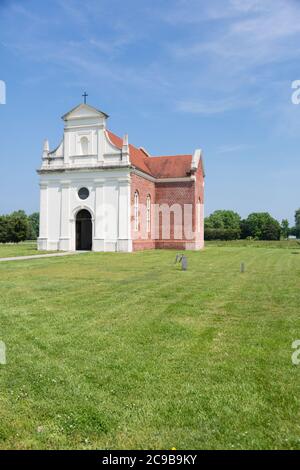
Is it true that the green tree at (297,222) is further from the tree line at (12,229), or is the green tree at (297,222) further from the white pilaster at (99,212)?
the white pilaster at (99,212)

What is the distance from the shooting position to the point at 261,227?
9719cm

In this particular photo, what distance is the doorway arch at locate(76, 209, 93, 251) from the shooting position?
32375 mm

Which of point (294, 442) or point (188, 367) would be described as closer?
point (294, 442)

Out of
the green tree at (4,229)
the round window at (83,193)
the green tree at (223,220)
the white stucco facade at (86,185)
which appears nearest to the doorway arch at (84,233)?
the white stucco facade at (86,185)

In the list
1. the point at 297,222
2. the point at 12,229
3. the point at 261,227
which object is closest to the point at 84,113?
the point at 12,229

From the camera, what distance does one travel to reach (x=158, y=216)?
3659 cm

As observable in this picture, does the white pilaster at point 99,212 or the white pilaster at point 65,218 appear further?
Answer: the white pilaster at point 65,218

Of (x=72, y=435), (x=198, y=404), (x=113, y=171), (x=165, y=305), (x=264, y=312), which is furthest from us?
(x=113, y=171)

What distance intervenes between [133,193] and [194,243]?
27.1 feet

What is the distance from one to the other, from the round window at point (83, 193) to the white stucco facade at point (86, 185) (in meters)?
0.23

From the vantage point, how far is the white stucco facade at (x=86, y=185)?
29.9 meters

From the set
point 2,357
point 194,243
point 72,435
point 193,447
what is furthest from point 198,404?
point 194,243
